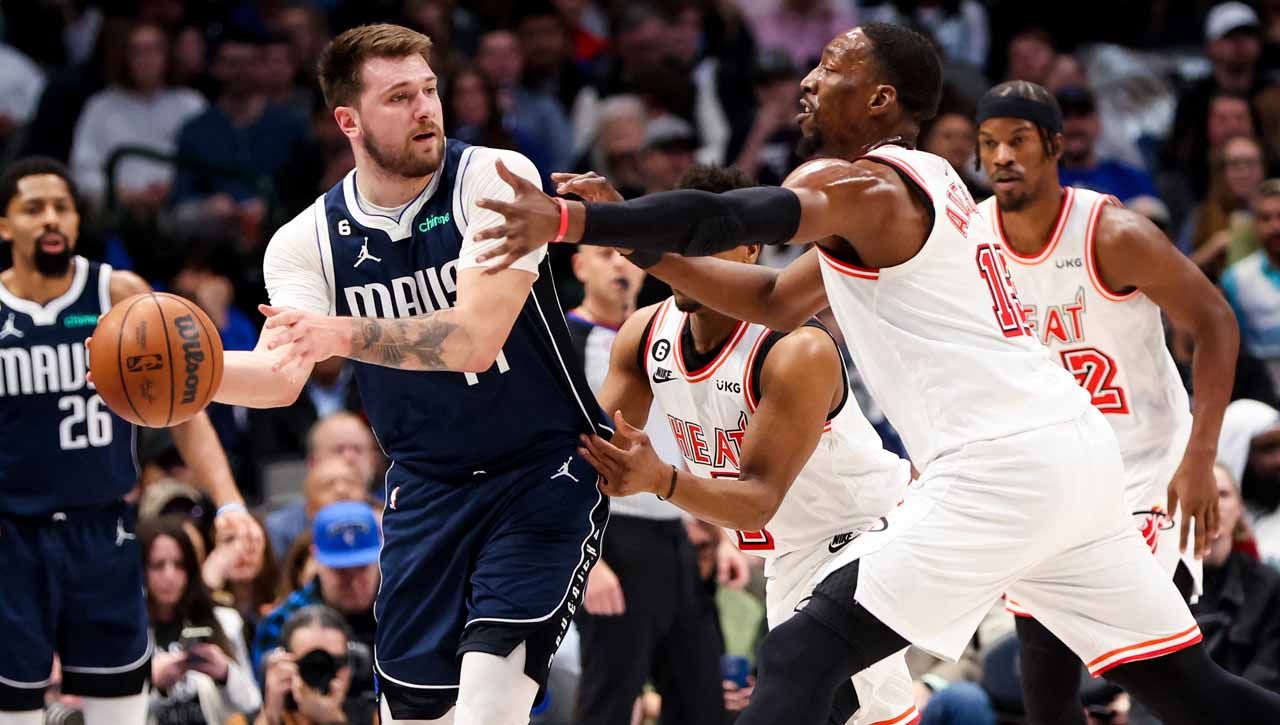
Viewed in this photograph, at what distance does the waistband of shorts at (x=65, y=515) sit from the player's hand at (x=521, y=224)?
3.03m

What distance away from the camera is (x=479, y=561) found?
511cm

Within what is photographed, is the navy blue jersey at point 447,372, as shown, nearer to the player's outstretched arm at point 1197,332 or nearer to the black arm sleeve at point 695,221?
the black arm sleeve at point 695,221

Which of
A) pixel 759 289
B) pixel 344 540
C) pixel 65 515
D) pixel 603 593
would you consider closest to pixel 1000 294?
pixel 759 289

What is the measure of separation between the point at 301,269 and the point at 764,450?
146cm

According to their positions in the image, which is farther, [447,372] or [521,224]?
[447,372]

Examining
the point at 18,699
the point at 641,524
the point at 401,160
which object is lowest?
the point at 18,699

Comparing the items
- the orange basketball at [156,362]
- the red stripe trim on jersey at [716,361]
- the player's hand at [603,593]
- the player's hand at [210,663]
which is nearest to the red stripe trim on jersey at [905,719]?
the red stripe trim on jersey at [716,361]

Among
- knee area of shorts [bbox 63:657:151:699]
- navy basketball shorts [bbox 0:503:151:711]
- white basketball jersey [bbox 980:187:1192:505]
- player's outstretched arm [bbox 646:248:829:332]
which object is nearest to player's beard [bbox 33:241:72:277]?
navy basketball shorts [bbox 0:503:151:711]

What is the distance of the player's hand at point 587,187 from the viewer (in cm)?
487

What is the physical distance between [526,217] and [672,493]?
112 centimetres

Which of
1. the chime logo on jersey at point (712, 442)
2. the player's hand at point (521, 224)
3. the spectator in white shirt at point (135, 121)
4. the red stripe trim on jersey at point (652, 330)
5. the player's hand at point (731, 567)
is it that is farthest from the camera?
the spectator in white shirt at point (135, 121)

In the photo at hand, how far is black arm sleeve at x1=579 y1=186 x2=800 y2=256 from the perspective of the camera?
4.25m

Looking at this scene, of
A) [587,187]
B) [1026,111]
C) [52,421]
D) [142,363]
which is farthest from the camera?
[52,421]

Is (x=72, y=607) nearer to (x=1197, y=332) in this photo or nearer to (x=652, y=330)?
(x=652, y=330)
